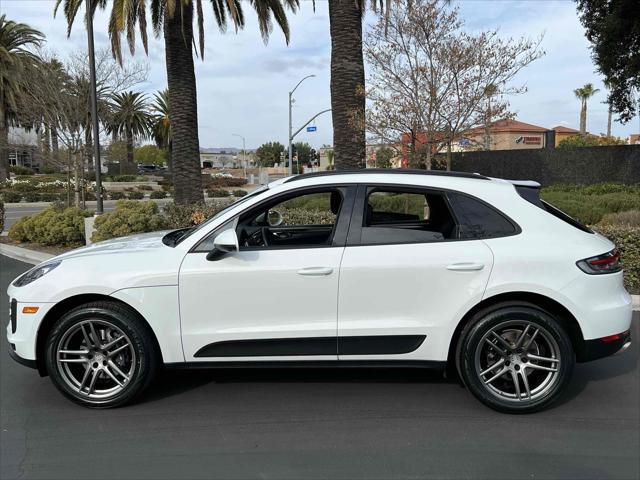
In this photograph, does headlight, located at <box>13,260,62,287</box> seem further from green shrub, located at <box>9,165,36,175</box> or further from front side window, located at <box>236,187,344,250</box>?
green shrub, located at <box>9,165,36,175</box>

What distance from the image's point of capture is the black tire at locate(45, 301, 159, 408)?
3824mm

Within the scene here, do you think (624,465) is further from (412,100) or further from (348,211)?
(412,100)

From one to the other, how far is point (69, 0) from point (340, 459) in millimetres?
15229

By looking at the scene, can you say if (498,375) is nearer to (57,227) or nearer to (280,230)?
(280,230)

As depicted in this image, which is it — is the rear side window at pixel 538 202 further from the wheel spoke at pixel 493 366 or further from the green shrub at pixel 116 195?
the green shrub at pixel 116 195

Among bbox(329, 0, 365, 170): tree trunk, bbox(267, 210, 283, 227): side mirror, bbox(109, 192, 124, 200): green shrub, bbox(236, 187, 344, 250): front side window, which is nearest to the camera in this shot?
bbox(236, 187, 344, 250): front side window

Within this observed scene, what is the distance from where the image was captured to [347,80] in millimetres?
11773

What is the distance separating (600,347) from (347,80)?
9042mm

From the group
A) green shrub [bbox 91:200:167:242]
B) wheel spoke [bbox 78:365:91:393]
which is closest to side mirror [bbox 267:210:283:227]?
wheel spoke [bbox 78:365:91:393]

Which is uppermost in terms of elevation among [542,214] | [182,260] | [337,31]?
[337,31]

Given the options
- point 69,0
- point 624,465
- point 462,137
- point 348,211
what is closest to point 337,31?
point 462,137

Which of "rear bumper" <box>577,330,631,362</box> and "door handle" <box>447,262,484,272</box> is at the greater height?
"door handle" <box>447,262,484,272</box>

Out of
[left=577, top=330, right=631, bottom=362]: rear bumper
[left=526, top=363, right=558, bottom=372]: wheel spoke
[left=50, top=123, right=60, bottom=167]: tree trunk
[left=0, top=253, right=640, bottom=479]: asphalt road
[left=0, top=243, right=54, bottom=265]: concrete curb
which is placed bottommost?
[left=0, top=253, right=640, bottom=479]: asphalt road

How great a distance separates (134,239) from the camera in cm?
458
